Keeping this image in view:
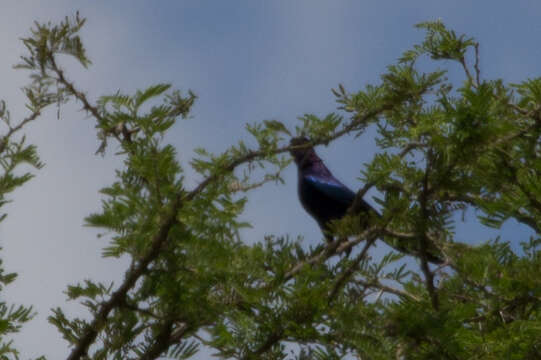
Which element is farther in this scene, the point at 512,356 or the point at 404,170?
the point at 404,170

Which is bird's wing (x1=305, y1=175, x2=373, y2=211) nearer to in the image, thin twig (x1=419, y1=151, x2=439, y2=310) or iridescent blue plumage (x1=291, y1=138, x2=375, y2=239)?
iridescent blue plumage (x1=291, y1=138, x2=375, y2=239)

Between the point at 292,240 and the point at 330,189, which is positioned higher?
the point at 330,189

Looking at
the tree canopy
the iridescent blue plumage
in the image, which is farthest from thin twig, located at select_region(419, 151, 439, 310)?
the iridescent blue plumage

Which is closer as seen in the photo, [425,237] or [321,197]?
[425,237]

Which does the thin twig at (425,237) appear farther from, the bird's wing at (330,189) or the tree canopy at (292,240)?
the bird's wing at (330,189)

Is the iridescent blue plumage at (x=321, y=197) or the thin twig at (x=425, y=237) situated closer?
the thin twig at (x=425, y=237)

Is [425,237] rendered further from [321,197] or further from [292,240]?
[321,197]

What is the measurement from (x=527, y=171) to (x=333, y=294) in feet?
2.60

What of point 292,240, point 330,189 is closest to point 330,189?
point 330,189

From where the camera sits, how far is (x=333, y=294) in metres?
2.34

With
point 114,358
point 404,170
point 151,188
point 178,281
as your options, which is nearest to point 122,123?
point 151,188

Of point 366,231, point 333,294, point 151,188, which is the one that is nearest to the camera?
point 151,188

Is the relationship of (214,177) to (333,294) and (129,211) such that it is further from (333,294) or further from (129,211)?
(333,294)

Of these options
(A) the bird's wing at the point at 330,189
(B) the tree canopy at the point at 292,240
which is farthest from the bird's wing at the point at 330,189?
(B) the tree canopy at the point at 292,240
